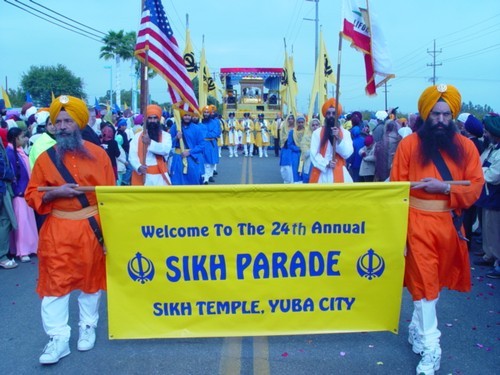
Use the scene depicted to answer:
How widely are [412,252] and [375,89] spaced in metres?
2.71

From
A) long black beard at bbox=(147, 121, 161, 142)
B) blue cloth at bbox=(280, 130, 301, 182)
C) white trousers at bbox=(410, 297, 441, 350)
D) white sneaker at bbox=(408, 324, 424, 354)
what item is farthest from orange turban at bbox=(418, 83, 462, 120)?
blue cloth at bbox=(280, 130, 301, 182)

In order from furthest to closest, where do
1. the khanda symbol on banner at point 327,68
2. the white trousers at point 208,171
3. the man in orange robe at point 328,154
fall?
the white trousers at point 208,171, the khanda symbol on banner at point 327,68, the man in orange robe at point 328,154

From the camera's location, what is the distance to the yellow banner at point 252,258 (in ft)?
12.6

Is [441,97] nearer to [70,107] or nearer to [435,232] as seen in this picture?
[435,232]

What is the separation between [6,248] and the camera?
7016 mm

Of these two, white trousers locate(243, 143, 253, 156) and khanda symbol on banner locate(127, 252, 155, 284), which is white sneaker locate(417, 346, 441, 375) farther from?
white trousers locate(243, 143, 253, 156)

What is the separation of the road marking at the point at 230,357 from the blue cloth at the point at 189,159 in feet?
18.1

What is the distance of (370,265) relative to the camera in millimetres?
3945

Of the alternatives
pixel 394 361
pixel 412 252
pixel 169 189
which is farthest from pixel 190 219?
pixel 394 361

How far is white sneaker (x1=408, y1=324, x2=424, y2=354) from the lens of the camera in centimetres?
384

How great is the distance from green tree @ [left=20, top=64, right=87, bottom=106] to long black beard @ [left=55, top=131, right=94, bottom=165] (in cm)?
5912

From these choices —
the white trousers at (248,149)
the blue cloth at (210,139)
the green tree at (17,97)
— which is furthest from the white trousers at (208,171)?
the green tree at (17,97)

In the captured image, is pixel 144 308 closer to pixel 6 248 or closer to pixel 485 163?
pixel 6 248

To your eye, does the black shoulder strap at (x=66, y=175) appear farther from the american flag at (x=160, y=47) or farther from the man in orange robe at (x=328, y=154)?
the man in orange robe at (x=328, y=154)
